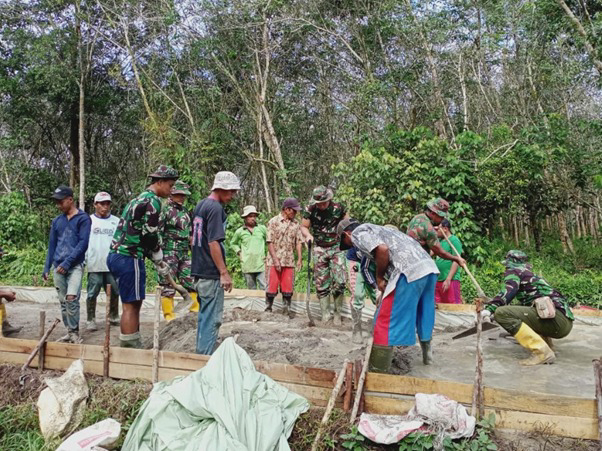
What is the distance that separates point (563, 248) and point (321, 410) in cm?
1049

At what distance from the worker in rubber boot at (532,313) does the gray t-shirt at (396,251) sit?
916 millimetres

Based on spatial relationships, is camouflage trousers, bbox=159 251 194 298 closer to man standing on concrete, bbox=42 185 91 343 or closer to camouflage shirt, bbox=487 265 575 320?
man standing on concrete, bbox=42 185 91 343

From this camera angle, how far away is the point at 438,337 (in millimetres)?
5207

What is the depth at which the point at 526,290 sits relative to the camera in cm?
418

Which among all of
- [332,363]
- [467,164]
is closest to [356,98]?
[467,164]

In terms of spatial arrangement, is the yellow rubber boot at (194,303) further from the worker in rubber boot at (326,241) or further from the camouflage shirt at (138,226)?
the camouflage shirt at (138,226)

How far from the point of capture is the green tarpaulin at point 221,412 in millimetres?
2852

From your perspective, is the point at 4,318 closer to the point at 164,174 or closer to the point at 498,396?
the point at 164,174

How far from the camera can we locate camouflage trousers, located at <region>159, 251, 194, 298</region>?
5562 millimetres

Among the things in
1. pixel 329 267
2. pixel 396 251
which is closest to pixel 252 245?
pixel 329 267

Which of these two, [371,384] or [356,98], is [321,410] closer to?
[371,384]

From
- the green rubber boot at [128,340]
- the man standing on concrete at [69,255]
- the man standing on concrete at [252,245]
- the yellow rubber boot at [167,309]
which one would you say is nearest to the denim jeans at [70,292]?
the man standing on concrete at [69,255]

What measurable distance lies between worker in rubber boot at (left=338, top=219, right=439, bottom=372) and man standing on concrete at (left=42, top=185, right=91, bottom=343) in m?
2.88

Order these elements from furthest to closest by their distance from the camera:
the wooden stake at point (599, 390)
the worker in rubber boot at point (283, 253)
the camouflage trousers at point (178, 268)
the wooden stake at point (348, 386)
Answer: the worker in rubber boot at point (283, 253) → the camouflage trousers at point (178, 268) → the wooden stake at point (348, 386) → the wooden stake at point (599, 390)
